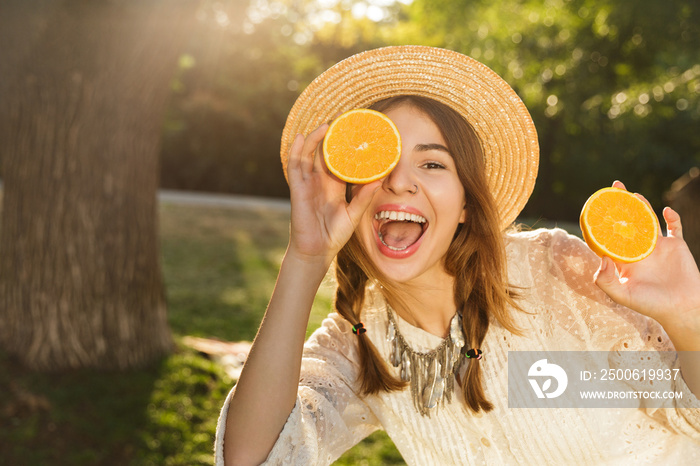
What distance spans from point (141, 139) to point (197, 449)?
8.67 feet

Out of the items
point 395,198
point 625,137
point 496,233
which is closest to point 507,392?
point 496,233

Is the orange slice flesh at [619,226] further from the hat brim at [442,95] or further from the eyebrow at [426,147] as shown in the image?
the eyebrow at [426,147]

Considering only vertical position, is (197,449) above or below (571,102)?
below

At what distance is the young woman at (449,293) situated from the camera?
7.72 ft

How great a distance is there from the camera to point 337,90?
2.61 meters

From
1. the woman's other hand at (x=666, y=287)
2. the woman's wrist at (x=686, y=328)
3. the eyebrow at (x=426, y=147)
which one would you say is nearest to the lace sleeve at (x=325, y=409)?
the eyebrow at (x=426, y=147)

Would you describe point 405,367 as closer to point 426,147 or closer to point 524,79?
point 426,147

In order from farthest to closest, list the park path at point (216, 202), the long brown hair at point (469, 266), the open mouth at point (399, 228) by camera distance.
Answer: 1. the park path at point (216, 202)
2. the long brown hair at point (469, 266)
3. the open mouth at point (399, 228)

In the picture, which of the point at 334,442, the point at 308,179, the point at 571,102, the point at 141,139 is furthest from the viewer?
the point at 571,102

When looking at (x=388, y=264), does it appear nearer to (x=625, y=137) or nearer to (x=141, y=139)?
(x=141, y=139)

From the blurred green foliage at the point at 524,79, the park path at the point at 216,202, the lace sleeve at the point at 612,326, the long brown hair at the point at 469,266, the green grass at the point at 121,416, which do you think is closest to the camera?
the lace sleeve at the point at 612,326

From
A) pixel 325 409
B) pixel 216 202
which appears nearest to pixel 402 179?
pixel 325 409

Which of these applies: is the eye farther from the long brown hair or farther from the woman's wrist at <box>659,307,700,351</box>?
the woman's wrist at <box>659,307,700,351</box>

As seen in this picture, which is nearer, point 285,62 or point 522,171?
point 522,171
